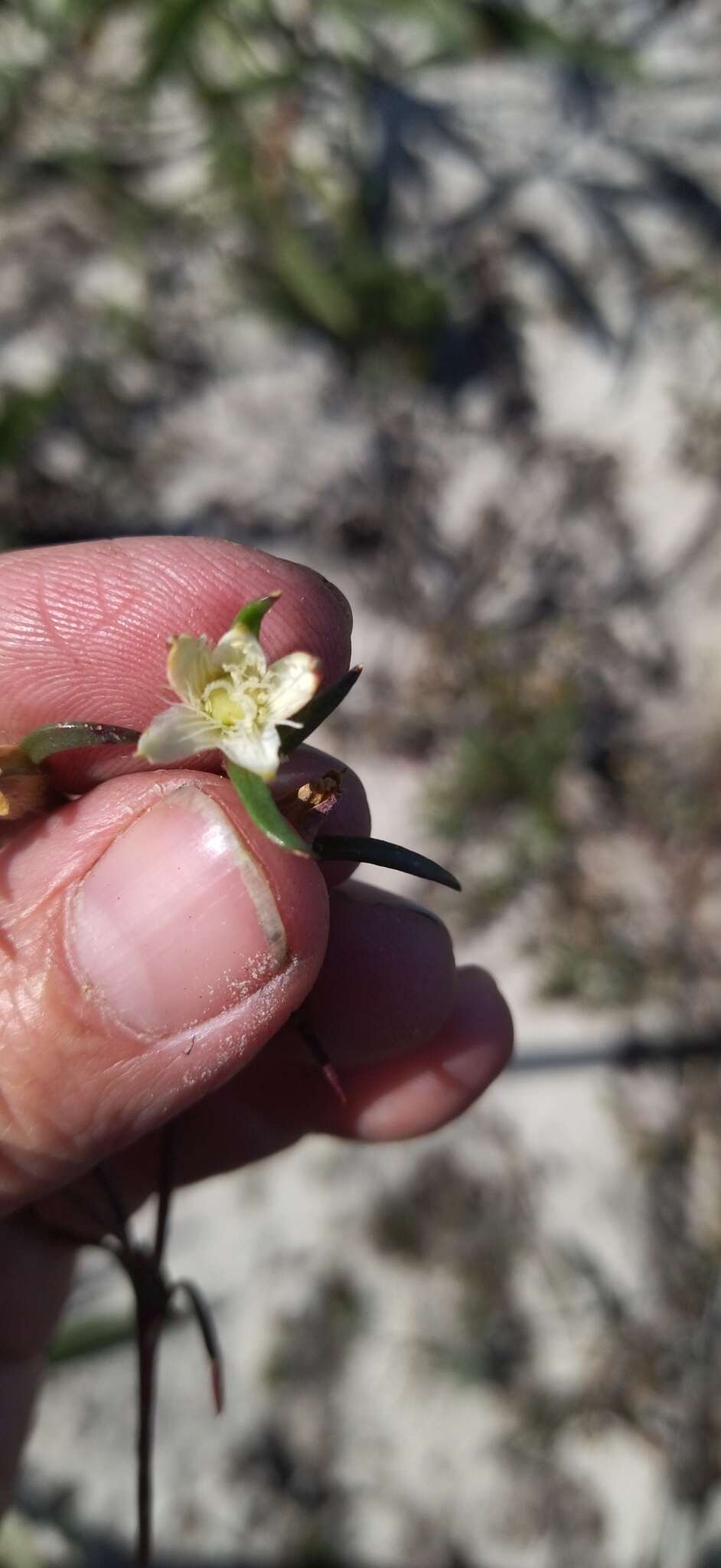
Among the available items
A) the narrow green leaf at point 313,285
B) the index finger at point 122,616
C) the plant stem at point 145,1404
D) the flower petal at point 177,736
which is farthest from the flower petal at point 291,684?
the narrow green leaf at point 313,285

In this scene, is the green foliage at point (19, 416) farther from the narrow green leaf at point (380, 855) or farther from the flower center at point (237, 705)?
the narrow green leaf at point (380, 855)

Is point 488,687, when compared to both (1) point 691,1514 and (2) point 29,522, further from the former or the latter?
(1) point 691,1514

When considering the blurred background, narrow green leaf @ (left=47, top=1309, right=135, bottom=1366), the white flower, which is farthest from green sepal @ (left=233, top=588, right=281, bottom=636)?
the blurred background

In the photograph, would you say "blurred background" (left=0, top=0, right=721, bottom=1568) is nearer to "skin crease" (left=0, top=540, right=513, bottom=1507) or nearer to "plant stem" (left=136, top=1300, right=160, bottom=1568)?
"skin crease" (left=0, top=540, right=513, bottom=1507)

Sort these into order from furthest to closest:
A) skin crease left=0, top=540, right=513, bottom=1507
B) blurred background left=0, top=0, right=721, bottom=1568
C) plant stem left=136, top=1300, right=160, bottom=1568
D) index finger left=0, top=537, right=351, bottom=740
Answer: blurred background left=0, top=0, right=721, bottom=1568 < index finger left=0, top=537, right=351, bottom=740 < plant stem left=136, top=1300, right=160, bottom=1568 < skin crease left=0, top=540, right=513, bottom=1507

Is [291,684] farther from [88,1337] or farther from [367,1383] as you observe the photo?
[367,1383]
